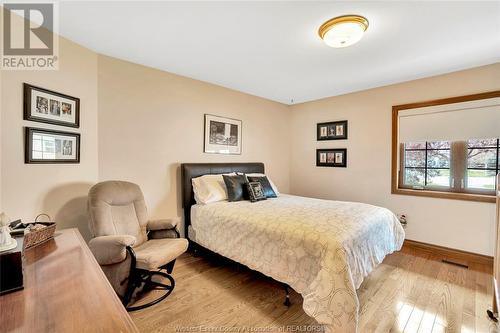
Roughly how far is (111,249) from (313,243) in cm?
164

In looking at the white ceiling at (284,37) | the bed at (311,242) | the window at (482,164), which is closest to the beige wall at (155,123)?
the white ceiling at (284,37)

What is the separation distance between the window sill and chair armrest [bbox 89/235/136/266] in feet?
11.9

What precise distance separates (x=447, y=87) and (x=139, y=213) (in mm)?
4197

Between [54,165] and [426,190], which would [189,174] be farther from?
[426,190]

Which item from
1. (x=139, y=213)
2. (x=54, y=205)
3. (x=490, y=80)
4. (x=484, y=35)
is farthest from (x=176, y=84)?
(x=490, y=80)

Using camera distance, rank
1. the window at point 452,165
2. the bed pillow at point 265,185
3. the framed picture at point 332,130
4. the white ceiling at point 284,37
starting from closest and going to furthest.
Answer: the white ceiling at point 284,37, the window at point 452,165, the bed pillow at point 265,185, the framed picture at point 332,130

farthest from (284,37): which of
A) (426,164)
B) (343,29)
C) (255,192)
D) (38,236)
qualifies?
(426,164)

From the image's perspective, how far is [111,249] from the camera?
6.02 feet

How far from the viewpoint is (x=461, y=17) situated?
1846 mm

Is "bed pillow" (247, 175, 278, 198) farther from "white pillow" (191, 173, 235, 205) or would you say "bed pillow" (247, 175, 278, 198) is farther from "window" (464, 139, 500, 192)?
"window" (464, 139, 500, 192)

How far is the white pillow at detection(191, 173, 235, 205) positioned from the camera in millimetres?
2983

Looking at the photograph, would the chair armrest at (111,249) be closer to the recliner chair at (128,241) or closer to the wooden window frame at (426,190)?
the recliner chair at (128,241)

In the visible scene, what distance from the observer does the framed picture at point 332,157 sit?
4023 millimetres

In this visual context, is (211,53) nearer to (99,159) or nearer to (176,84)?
(176,84)
